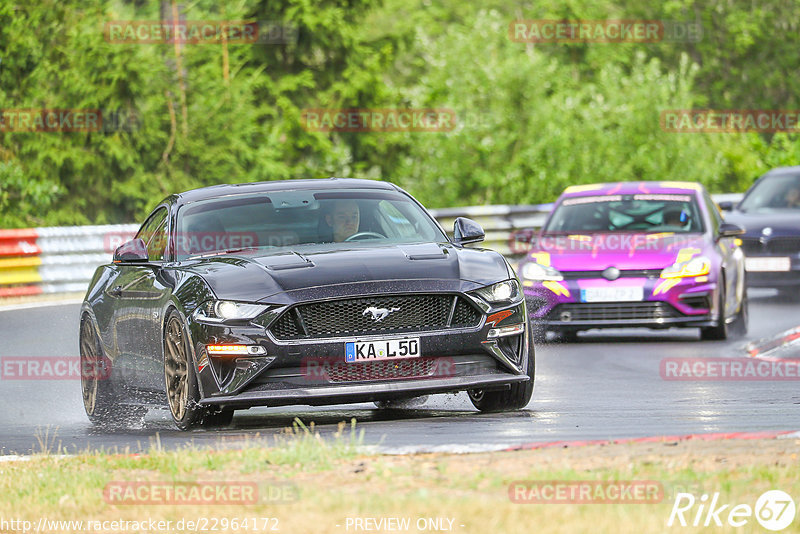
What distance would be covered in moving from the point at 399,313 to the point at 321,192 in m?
1.78

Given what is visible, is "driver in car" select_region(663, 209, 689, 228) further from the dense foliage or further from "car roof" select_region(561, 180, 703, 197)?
the dense foliage

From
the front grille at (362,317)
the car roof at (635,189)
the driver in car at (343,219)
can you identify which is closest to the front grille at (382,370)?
the front grille at (362,317)

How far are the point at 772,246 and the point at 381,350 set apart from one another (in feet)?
42.7

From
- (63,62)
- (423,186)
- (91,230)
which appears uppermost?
(63,62)

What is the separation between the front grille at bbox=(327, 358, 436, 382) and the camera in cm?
906

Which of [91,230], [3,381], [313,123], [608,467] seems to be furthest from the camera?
[313,123]

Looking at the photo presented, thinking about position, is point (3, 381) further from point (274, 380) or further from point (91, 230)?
point (91, 230)

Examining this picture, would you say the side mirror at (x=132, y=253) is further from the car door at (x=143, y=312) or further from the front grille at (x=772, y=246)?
the front grille at (x=772, y=246)

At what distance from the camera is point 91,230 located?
76.1ft

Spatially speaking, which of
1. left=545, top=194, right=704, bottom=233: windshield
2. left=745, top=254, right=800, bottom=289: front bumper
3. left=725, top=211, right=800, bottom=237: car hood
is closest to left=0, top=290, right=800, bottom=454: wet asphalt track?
left=545, top=194, right=704, bottom=233: windshield

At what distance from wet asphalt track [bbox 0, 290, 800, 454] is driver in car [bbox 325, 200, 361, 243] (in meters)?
1.17

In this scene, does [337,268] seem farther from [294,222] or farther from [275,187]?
[275,187]

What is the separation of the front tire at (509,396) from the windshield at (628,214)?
689 cm

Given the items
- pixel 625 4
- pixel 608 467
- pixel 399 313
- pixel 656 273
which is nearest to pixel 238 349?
pixel 399 313
